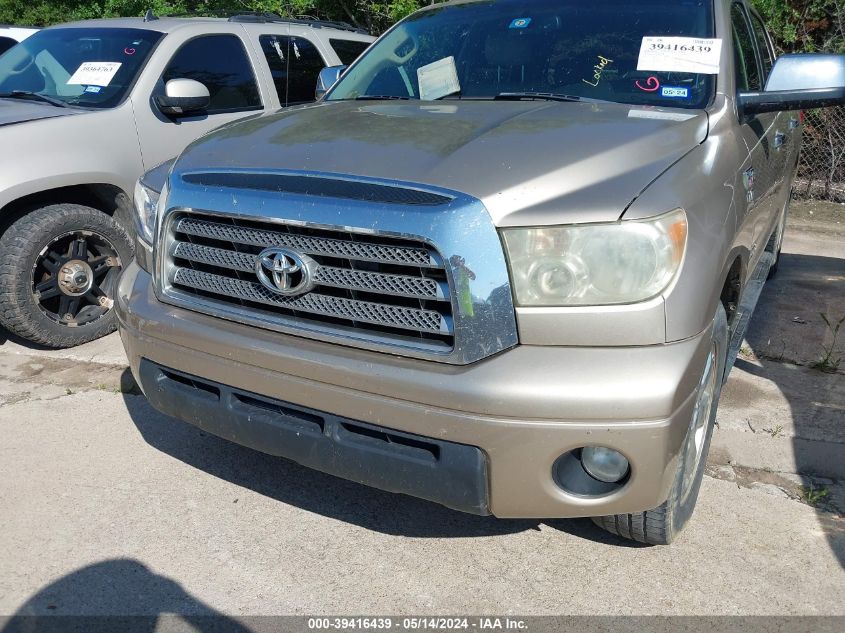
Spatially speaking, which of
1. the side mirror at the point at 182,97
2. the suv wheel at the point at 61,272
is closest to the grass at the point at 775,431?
the suv wheel at the point at 61,272

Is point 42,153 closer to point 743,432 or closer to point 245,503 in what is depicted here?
point 245,503

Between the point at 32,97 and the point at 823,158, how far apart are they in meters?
7.80

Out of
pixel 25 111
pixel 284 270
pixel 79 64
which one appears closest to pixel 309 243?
pixel 284 270

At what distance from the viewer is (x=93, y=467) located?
330 centimetres

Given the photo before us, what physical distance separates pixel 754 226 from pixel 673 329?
1306mm

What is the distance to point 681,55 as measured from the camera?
309 centimetres

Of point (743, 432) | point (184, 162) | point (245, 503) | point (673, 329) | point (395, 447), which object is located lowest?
point (743, 432)

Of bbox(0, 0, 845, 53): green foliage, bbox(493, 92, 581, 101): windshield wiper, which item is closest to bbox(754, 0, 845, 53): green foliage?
bbox(0, 0, 845, 53): green foliage

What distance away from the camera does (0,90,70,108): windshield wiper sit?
15.8ft

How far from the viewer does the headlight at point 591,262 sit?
2139mm

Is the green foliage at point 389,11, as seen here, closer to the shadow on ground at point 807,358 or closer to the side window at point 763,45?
the shadow on ground at point 807,358

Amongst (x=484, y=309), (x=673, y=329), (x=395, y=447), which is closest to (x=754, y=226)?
(x=673, y=329)

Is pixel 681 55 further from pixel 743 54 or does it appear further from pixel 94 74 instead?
pixel 94 74

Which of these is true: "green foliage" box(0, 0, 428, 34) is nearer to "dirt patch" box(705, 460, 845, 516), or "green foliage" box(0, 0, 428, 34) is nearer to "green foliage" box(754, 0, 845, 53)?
"green foliage" box(754, 0, 845, 53)
